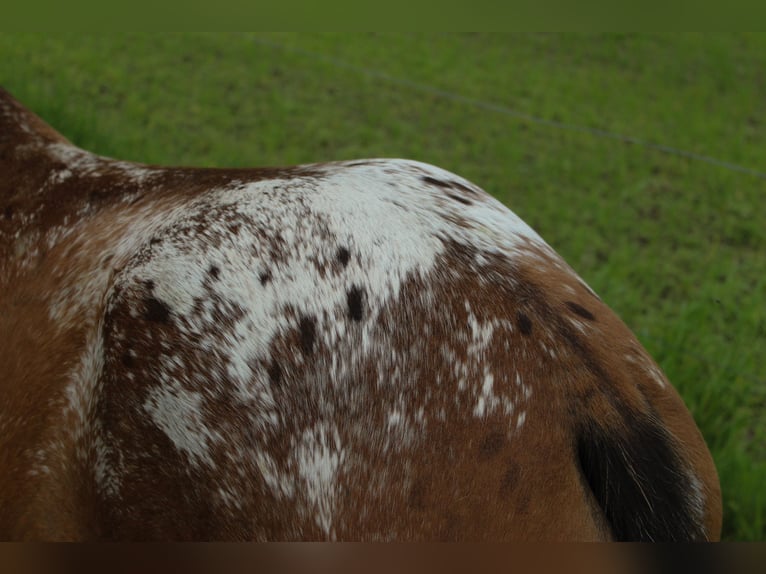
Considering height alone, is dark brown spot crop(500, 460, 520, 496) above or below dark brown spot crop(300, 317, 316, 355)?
below

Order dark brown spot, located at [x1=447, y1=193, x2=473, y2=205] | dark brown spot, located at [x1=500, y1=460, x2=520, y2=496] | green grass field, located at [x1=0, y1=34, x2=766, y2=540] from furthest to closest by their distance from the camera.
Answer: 1. green grass field, located at [x1=0, y1=34, x2=766, y2=540]
2. dark brown spot, located at [x1=447, y1=193, x2=473, y2=205]
3. dark brown spot, located at [x1=500, y1=460, x2=520, y2=496]

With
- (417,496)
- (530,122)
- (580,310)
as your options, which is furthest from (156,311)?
(530,122)

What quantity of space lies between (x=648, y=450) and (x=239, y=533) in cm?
52

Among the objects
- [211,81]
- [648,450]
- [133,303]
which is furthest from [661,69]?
[133,303]

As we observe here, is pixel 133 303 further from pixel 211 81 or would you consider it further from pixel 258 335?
pixel 211 81

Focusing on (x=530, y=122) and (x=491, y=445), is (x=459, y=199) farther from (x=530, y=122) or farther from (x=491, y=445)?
(x=530, y=122)

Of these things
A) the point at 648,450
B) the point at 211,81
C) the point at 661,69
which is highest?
the point at 661,69

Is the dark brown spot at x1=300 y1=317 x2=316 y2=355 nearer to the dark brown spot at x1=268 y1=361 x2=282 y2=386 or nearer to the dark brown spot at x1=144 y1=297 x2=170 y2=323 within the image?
the dark brown spot at x1=268 y1=361 x2=282 y2=386

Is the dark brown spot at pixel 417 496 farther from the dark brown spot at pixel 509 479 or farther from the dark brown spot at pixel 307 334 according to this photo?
the dark brown spot at pixel 307 334

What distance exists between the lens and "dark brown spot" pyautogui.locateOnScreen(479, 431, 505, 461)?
792 mm

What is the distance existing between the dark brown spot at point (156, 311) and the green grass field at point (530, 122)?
1375 mm

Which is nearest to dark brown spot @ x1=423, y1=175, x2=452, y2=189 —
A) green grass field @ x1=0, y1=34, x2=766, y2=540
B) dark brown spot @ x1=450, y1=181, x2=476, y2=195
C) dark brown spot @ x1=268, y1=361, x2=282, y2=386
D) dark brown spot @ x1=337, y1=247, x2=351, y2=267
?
dark brown spot @ x1=450, y1=181, x2=476, y2=195

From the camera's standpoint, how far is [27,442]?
3.06 ft

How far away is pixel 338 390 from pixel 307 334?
0.08 metres
